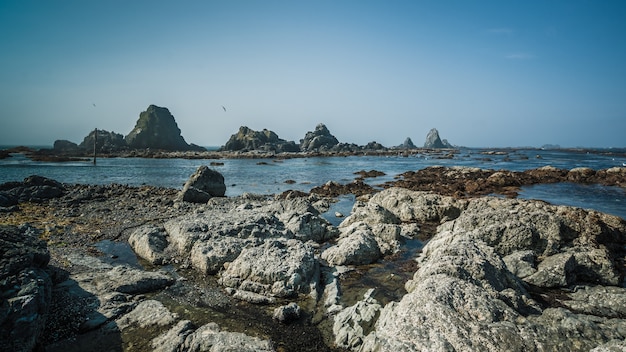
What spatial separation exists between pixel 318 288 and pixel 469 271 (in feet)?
15.2

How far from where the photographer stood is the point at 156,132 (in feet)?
433

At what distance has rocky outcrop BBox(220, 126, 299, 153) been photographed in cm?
12319

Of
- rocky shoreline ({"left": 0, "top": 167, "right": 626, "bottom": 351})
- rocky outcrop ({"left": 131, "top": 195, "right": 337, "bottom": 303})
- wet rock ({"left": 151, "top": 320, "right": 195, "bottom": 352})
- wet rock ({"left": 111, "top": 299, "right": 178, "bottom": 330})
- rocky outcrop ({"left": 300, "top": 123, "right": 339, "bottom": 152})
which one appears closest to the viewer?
rocky shoreline ({"left": 0, "top": 167, "right": 626, "bottom": 351})

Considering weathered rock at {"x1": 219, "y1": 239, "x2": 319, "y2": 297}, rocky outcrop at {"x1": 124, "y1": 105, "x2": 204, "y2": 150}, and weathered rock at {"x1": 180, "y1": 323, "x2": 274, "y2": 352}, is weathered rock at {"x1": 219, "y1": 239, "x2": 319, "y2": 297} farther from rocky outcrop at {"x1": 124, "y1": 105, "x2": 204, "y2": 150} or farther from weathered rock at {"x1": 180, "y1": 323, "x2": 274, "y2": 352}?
rocky outcrop at {"x1": 124, "y1": 105, "x2": 204, "y2": 150}

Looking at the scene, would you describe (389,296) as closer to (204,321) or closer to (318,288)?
(318,288)

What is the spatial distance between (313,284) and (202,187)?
20232mm

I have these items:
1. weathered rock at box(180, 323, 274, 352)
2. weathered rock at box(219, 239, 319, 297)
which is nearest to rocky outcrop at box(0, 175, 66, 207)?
weathered rock at box(219, 239, 319, 297)

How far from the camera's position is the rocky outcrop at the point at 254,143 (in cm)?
12319

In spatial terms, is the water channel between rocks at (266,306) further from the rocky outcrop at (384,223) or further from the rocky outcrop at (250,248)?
the rocky outcrop at (384,223)

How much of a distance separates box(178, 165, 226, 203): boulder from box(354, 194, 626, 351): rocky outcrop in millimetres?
19131

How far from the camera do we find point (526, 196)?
27.7 meters

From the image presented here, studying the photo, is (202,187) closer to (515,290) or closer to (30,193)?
(30,193)

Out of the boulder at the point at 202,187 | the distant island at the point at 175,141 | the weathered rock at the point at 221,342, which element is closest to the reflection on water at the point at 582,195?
the weathered rock at the point at 221,342

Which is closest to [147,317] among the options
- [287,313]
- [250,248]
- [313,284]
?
[287,313]
